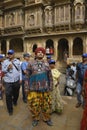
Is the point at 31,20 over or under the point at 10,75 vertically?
over

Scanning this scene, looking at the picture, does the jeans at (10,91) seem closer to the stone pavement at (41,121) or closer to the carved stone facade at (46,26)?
the stone pavement at (41,121)

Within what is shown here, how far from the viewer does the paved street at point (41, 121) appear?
521 centimetres

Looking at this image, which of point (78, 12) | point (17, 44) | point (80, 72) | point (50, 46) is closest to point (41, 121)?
point (80, 72)

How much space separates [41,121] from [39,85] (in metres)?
0.90

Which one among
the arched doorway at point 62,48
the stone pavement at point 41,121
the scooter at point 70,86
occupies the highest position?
the arched doorway at point 62,48

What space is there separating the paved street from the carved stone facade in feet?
47.9

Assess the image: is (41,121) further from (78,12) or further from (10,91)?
(78,12)

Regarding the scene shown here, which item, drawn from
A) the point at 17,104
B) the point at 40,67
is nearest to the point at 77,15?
the point at 17,104

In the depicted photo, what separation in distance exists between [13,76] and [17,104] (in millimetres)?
1309

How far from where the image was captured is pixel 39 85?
4.86 meters

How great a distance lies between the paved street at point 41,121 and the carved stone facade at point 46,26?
14.6 m

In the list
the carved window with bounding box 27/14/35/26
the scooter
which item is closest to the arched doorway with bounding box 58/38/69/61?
the carved window with bounding box 27/14/35/26

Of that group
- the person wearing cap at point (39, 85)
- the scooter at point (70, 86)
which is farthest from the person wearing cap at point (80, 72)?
the scooter at point (70, 86)

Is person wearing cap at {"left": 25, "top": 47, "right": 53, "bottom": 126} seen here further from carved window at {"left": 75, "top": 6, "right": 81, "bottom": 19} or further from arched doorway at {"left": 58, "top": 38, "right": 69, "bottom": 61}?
arched doorway at {"left": 58, "top": 38, "right": 69, "bottom": 61}
